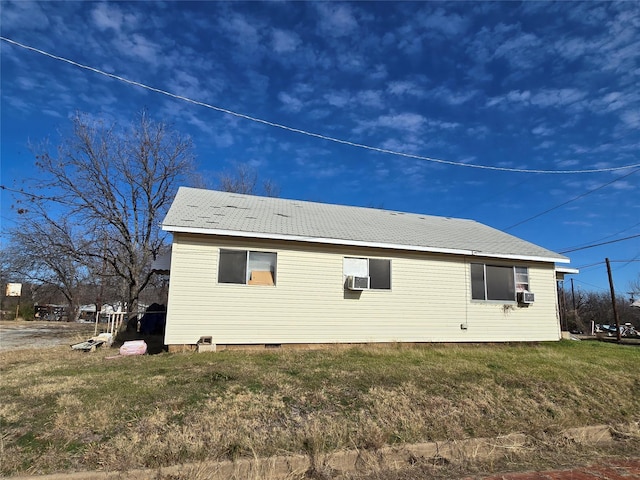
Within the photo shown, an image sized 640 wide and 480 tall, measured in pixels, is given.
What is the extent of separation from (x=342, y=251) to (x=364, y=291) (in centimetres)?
123

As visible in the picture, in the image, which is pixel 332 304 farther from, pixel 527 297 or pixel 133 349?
pixel 527 297

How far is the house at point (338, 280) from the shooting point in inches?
391

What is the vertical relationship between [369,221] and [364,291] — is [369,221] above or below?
above

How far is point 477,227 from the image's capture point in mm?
16609

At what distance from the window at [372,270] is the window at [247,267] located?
2.01 m

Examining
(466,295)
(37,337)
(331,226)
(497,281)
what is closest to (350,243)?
(331,226)

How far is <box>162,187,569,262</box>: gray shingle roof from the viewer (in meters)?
10.4

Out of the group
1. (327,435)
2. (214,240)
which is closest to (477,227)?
(214,240)

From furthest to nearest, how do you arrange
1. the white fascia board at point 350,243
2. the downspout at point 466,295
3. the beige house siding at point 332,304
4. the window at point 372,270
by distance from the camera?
the downspout at point 466,295 < the window at point 372,270 < the beige house siding at point 332,304 < the white fascia board at point 350,243

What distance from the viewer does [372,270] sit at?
37.4 feet

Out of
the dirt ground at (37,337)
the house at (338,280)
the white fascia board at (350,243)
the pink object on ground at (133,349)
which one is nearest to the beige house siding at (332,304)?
the house at (338,280)

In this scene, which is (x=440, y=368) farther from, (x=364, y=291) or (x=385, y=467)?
(x=385, y=467)

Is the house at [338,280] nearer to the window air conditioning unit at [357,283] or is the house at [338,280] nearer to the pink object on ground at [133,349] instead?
the window air conditioning unit at [357,283]

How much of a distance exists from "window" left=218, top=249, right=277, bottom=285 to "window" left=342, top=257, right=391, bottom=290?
2.01m
